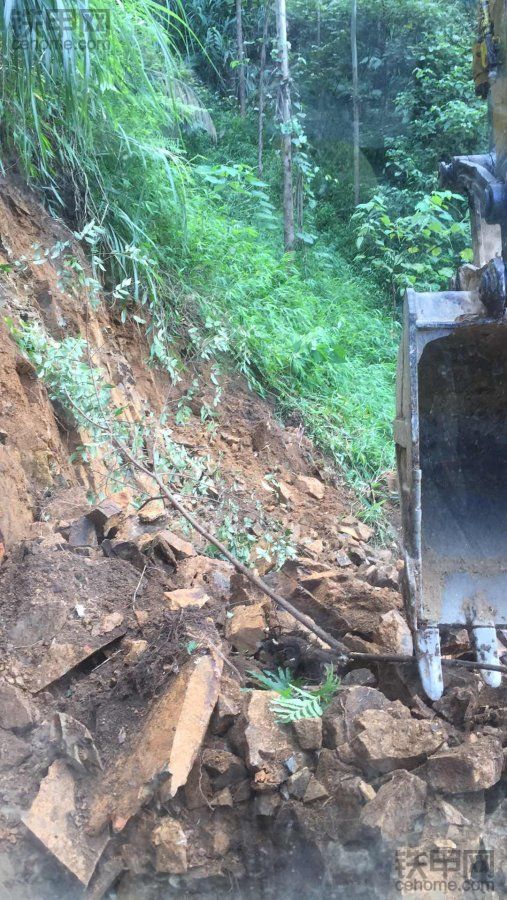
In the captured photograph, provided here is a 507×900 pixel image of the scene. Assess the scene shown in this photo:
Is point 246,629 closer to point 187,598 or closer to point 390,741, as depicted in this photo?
point 187,598

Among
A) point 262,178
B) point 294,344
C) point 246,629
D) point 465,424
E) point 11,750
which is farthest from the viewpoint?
point 262,178

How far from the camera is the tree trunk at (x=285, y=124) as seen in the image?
7812 millimetres

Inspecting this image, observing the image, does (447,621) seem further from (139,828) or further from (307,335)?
(307,335)

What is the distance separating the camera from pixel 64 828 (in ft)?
6.43

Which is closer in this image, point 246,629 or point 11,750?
point 11,750

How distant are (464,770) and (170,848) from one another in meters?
0.76

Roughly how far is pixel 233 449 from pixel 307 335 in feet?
4.97

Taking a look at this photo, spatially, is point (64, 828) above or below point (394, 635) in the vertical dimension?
above

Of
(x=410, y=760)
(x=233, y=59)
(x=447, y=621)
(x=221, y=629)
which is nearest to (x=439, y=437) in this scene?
(x=447, y=621)

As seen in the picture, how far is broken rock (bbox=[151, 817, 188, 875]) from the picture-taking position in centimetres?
192

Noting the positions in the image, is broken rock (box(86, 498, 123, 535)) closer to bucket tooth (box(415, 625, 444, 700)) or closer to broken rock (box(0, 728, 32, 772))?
broken rock (box(0, 728, 32, 772))

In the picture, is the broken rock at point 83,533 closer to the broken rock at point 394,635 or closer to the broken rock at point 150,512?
the broken rock at point 150,512

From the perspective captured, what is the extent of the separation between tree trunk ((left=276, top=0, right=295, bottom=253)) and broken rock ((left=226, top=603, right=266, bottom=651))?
20.3ft

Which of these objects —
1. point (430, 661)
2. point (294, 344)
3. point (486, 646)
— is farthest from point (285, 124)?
point (430, 661)
